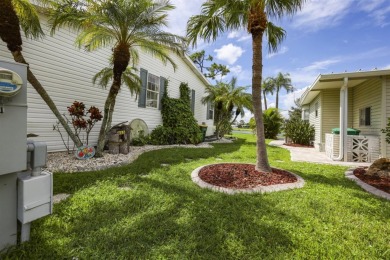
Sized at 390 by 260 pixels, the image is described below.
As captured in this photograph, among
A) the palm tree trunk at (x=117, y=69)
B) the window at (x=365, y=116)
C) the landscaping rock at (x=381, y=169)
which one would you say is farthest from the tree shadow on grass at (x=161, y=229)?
the window at (x=365, y=116)

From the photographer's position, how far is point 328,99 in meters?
9.79

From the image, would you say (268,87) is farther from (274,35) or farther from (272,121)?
(274,35)

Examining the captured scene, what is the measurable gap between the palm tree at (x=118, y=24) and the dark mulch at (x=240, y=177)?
3.37m

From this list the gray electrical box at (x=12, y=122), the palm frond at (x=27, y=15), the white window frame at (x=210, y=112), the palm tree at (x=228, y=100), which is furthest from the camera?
the white window frame at (x=210, y=112)

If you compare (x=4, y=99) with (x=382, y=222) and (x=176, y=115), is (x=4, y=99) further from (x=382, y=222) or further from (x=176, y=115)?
(x=176, y=115)

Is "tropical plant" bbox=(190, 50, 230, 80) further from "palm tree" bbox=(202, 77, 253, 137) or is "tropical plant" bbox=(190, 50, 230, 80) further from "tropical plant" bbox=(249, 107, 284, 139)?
"palm tree" bbox=(202, 77, 253, 137)

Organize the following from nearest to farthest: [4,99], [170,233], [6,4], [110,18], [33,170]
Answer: [4,99], [33,170], [170,233], [6,4], [110,18]

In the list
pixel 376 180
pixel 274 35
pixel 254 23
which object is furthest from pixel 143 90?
pixel 376 180

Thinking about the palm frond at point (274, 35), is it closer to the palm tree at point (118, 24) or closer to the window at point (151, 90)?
the palm tree at point (118, 24)

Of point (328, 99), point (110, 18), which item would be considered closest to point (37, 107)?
point (110, 18)

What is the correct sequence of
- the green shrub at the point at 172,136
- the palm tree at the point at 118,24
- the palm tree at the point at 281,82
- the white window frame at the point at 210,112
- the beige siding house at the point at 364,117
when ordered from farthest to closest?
the palm tree at the point at 281,82
the white window frame at the point at 210,112
the green shrub at the point at 172,136
the beige siding house at the point at 364,117
the palm tree at the point at 118,24

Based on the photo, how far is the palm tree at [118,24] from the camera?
191 inches

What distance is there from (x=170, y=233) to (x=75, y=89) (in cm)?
638

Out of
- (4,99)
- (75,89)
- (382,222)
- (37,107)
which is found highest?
(75,89)
